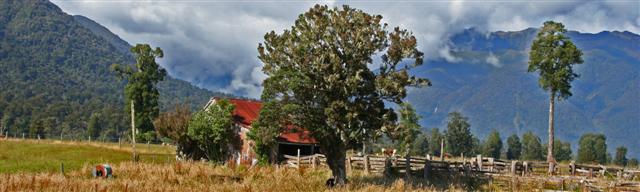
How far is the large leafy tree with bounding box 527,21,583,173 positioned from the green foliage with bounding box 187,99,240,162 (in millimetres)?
26816

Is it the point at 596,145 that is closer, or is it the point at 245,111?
the point at 245,111

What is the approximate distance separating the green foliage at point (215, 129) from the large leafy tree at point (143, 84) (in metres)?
21.6

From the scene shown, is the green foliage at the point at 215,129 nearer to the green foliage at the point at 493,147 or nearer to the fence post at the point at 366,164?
the fence post at the point at 366,164

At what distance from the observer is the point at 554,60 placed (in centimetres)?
5119

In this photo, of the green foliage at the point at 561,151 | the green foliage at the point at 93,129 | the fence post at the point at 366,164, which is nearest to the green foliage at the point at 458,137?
the green foliage at the point at 561,151

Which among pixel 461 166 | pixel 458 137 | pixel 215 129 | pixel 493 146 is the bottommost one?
pixel 461 166

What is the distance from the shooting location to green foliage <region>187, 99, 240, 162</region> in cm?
4600

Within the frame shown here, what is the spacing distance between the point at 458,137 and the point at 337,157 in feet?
314

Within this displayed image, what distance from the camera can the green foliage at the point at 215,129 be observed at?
151 ft

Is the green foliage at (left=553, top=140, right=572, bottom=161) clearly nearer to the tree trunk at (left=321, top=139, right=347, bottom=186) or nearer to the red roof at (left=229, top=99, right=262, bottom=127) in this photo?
the red roof at (left=229, top=99, right=262, bottom=127)

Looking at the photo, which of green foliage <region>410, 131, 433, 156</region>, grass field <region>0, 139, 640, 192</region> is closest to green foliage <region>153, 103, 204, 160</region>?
grass field <region>0, 139, 640, 192</region>

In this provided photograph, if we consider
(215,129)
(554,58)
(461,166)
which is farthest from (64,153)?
(554,58)

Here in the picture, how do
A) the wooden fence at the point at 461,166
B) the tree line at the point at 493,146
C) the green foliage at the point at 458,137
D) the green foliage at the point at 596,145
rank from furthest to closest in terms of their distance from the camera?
the green foliage at the point at 596,145 < the tree line at the point at 493,146 < the green foliage at the point at 458,137 < the wooden fence at the point at 461,166

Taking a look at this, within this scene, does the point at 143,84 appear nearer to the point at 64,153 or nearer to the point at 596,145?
the point at 64,153
